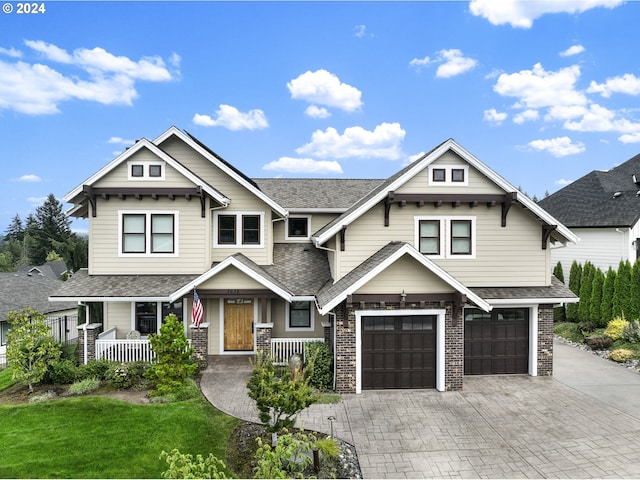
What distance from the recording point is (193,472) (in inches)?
253

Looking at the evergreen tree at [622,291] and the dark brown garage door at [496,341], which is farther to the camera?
the evergreen tree at [622,291]

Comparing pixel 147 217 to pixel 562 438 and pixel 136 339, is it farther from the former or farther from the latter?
pixel 562 438

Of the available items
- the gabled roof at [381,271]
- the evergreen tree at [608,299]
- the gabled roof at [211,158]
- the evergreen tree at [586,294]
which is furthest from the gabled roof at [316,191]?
the evergreen tree at [608,299]

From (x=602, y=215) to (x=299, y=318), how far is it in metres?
19.6

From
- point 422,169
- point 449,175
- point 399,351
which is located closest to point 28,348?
point 399,351

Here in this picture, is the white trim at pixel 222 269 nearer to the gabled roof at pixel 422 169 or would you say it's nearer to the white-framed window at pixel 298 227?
the gabled roof at pixel 422 169

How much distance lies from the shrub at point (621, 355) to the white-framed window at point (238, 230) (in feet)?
49.8

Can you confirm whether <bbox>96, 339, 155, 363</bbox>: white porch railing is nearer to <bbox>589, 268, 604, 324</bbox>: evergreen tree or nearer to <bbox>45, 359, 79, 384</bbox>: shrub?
<bbox>45, 359, 79, 384</bbox>: shrub

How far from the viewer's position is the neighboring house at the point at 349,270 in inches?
490

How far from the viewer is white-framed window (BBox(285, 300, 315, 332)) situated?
52.9 feet

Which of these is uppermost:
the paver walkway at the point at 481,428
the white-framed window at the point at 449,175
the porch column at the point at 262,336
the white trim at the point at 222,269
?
the white-framed window at the point at 449,175

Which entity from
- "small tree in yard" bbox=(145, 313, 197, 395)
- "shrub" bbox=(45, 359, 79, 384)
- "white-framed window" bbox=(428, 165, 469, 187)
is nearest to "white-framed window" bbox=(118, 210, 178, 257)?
"small tree in yard" bbox=(145, 313, 197, 395)

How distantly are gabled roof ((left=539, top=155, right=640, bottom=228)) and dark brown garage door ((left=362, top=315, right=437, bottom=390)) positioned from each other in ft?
52.9

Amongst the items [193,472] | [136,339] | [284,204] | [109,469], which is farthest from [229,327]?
[193,472]
